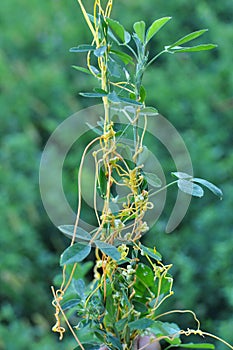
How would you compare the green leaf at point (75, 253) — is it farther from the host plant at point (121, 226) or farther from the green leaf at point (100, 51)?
the green leaf at point (100, 51)

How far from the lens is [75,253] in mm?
438

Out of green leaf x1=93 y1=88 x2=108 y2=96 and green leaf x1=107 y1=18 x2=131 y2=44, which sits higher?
green leaf x1=107 y1=18 x2=131 y2=44

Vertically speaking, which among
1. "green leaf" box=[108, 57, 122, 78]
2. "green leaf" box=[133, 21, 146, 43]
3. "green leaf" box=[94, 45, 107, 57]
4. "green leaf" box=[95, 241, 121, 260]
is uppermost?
"green leaf" box=[133, 21, 146, 43]

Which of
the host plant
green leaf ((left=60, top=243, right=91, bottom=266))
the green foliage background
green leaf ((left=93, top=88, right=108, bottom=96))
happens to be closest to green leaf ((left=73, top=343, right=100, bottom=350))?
the host plant

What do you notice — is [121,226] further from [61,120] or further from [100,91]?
[61,120]

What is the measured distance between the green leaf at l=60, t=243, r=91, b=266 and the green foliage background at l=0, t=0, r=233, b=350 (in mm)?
839

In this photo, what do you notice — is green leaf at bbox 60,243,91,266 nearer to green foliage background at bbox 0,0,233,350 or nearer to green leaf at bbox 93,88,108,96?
green leaf at bbox 93,88,108,96

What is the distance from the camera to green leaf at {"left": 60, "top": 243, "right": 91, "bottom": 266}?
43 centimetres

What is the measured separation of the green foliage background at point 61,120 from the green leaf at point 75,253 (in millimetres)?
839

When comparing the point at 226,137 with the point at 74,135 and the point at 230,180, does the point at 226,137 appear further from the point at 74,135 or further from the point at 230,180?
the point at 74,135

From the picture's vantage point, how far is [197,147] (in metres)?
1.56

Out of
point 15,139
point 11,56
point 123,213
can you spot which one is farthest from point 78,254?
point 11,56

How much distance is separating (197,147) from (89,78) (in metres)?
0.51

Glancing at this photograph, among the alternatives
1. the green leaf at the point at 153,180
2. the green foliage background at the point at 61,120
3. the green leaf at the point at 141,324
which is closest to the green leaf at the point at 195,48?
the green leaf at the point at 153,180
